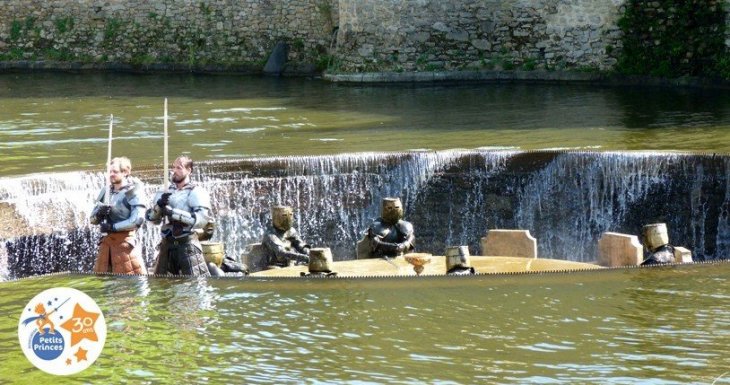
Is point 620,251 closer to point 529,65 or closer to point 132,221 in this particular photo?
point 132,221

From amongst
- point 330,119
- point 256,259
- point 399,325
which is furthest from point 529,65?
point 399,325

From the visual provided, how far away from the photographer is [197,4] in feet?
107

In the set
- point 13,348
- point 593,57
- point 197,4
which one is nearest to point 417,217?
point 13,348

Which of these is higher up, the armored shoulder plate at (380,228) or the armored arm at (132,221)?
the armored arm at (132,221)

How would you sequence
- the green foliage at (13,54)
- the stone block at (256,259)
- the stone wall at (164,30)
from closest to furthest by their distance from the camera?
the stone block at (256,259) < the stone wall at (164,30) < the green foliage at (13,54)

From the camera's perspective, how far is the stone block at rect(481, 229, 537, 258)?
1480 cm

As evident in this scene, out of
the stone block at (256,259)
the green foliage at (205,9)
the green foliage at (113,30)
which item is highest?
the green foliage at (205,9)

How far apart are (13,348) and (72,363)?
2.94 ft

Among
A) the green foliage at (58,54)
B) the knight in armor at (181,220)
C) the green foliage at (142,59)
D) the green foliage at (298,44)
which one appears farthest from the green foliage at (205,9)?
the knight in armor at (181,220)

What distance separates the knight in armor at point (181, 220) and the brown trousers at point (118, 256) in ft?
0.74

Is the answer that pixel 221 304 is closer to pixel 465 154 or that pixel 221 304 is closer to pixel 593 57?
pixel 465 154

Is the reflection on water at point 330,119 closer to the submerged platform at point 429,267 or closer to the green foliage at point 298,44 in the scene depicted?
the green foliage at point 298,44

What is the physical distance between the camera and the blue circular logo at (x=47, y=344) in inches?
397

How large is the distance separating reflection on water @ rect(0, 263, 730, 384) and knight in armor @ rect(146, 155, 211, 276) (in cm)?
21
